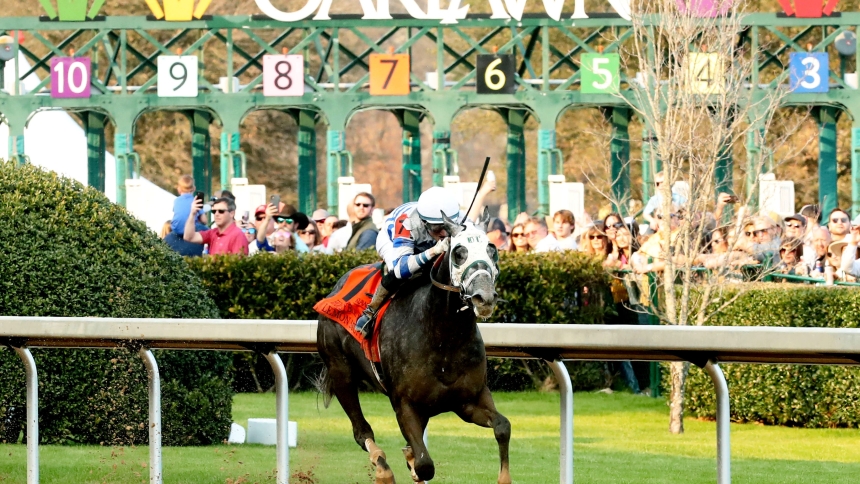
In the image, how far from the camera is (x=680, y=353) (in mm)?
4352

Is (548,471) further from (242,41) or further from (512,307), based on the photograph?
(242,41)

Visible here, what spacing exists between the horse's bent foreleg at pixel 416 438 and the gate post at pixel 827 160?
14164 mm

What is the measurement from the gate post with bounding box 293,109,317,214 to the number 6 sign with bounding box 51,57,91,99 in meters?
2.77

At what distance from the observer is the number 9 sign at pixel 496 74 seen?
57.9 feet

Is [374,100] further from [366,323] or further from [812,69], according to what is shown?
[366,323]

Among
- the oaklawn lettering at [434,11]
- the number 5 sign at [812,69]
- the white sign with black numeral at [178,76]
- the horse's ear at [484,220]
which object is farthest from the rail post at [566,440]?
the white sign with black numeral at [178,76]

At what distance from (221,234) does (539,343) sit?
650cm

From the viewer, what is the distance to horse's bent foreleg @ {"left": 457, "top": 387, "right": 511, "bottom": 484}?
168 inches

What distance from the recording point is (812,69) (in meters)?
17.6

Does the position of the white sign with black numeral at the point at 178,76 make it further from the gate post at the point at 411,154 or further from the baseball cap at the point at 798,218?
the baseball cap at the point at 798,218

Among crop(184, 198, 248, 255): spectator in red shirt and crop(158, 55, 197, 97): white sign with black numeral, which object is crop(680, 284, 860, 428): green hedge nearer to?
crop(184, 198, 248, 255): spectator in red shirt

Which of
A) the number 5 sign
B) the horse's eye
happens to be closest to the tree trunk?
the horse's eye

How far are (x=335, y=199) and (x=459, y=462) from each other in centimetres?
1046

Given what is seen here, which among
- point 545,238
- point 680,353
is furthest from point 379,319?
point 545,238
